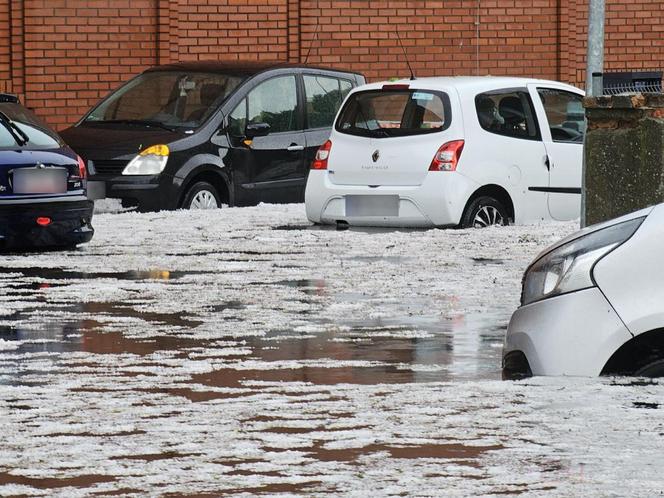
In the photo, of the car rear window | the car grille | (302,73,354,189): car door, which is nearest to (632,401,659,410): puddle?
the car rear window

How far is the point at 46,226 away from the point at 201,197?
3760 mm

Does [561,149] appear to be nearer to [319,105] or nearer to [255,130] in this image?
[255,130]

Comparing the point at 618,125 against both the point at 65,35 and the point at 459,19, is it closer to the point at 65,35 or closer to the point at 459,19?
the point at 65,35

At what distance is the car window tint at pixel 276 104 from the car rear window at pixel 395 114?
2.34 metres

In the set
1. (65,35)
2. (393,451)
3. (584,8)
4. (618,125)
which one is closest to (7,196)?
(618,125)

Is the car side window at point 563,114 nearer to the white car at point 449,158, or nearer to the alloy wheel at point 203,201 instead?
the white car at point 449,158

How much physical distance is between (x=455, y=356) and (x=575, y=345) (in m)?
2.03

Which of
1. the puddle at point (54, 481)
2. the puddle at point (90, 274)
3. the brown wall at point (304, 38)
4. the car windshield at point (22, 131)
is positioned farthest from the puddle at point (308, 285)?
the brown wall at point (304, 38)

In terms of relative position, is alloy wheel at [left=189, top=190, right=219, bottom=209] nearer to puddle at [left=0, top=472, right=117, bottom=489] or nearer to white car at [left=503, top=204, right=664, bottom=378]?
white car at [left=503, top=204, right=664, bottom=378]

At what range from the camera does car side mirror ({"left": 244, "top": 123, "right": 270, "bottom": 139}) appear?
18.0 meters

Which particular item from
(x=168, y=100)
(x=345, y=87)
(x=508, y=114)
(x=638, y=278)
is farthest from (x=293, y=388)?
(x=345, y=87)

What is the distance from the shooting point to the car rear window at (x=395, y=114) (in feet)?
51.0

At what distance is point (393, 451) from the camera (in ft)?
21.9

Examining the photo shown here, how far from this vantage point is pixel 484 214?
51.3ft
